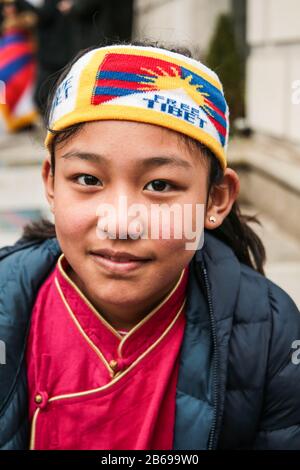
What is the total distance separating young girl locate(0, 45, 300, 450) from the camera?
1.65m

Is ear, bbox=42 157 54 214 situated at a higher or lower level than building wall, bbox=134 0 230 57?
lower

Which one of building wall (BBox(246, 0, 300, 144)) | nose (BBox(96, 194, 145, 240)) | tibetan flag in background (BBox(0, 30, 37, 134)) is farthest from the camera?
tibetan flag in background (BBox(0, 30, 37, 134))

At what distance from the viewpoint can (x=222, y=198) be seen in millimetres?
1946

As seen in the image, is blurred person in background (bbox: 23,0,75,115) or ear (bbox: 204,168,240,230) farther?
blurred person in background (bbox: 23,0,75,115)

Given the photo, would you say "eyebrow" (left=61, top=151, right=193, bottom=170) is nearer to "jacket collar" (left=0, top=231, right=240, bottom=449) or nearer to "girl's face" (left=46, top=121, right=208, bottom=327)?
"girl's face" (left=46, top=121, right=208, bottom=327)

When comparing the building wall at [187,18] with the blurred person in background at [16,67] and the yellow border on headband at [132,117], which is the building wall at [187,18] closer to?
the blurred person in background at [16,67]

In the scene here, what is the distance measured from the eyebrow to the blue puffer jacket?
39cm

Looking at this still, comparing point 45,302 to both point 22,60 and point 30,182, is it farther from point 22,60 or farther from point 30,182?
point 22,60

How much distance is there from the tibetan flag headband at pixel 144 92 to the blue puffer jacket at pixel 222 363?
1.33 ft

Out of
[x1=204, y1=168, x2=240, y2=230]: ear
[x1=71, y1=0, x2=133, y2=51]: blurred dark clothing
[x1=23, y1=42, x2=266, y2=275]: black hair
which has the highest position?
[x1=71, y1=0, x2=133, y2=51]: blurred dark clothing

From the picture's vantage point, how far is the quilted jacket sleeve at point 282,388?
188 cm

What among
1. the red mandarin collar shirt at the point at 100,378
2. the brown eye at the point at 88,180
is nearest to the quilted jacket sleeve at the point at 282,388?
the red mandarin collar shirt at the point at 100,378

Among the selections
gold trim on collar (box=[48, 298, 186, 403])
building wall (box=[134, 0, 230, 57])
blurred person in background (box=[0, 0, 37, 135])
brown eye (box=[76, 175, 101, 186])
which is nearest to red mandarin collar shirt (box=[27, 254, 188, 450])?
gold trim on collar (box=[48, 298, 186, 403])
